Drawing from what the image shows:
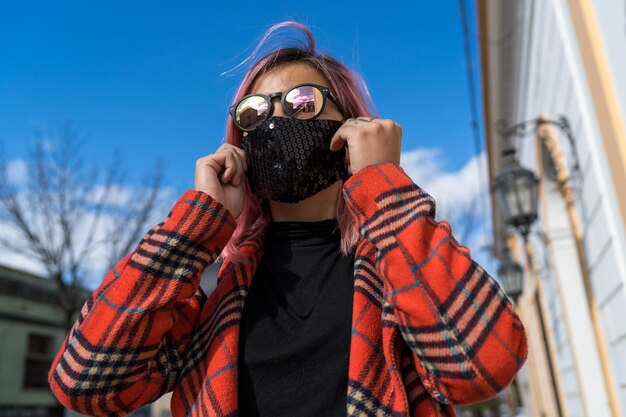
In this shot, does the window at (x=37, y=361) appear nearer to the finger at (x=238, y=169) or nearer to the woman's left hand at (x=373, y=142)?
the finger at (x=238, y=169)

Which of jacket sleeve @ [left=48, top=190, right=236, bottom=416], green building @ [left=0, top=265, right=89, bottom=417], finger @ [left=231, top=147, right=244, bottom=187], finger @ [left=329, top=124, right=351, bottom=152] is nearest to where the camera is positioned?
jacket sleeve @ [left=48, top=190, right=236, bottom=416]

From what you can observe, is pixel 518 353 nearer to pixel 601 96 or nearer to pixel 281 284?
pixel 281 284

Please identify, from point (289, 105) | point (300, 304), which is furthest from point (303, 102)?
point (300, 304)

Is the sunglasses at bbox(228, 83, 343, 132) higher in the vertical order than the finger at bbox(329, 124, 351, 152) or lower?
higher

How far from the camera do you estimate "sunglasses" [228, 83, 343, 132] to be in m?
1.38

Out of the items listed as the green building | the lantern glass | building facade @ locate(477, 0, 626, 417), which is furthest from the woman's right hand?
the green building

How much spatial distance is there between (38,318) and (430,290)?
19.3 meters

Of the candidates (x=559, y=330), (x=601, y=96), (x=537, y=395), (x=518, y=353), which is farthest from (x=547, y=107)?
(x=537, y=395)

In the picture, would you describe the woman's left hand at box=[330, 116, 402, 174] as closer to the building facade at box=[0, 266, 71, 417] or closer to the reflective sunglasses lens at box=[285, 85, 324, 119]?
the reflective sunglasses lens at box=[285, 85, 324, 119]

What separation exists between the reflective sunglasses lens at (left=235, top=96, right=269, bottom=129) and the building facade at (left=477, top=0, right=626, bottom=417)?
2.35 meters

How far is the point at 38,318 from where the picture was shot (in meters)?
17.4

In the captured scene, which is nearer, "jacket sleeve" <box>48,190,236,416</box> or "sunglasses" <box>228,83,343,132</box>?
"jacket sleeve" <box>48,190,236,416</box>

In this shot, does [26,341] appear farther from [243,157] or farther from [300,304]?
[300,304]

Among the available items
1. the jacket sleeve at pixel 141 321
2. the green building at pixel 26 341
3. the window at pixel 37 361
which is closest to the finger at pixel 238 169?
the jacket sleeve at pixel 141 321
